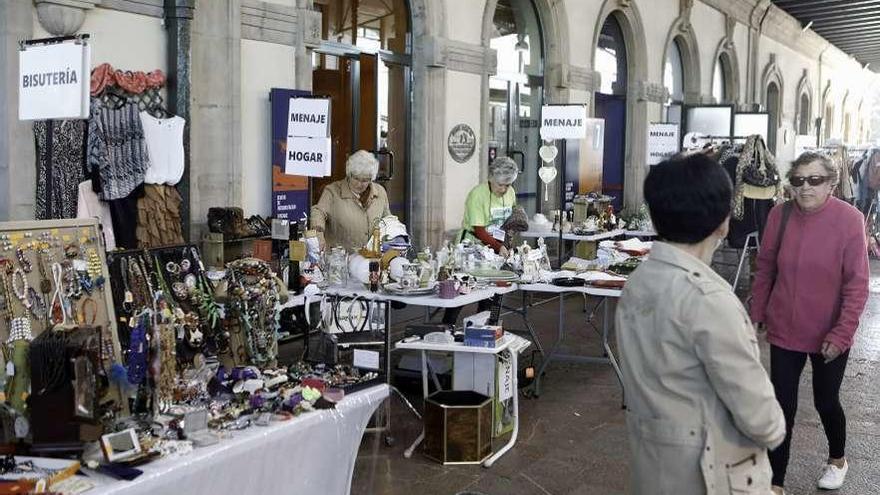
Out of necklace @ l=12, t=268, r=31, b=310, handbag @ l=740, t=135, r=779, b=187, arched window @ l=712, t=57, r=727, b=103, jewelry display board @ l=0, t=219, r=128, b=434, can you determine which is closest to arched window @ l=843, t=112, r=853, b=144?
arched window @ l=712, t=57, r=727, b=103

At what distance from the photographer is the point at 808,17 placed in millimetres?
23031

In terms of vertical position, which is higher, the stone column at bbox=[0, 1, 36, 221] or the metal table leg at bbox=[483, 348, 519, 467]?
the stone column at bbox=[0, 1, 36, 221]

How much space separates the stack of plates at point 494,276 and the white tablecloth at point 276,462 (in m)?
2.32

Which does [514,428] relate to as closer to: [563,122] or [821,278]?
[821,278]

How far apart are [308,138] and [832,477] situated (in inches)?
143

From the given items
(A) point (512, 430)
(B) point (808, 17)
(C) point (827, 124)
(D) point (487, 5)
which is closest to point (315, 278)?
(A) point (512, 430)

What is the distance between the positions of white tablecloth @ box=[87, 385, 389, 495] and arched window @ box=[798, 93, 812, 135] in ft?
81.6

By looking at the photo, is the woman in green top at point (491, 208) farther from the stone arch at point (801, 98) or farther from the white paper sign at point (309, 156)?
the stone arch at point (801, 98)

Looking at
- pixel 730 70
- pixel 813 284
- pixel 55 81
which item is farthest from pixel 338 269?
pixel 730 70

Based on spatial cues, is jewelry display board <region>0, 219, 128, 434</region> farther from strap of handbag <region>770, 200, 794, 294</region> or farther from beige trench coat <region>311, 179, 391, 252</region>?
strap of handbag <region>770, 200, 794, 294</region>

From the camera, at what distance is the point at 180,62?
21.4ft

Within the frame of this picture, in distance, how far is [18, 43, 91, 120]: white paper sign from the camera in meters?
4.07

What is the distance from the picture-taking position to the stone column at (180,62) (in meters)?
6.53

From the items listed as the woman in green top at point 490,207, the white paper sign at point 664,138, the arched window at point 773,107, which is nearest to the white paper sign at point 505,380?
the woman in green top at point 490,207
